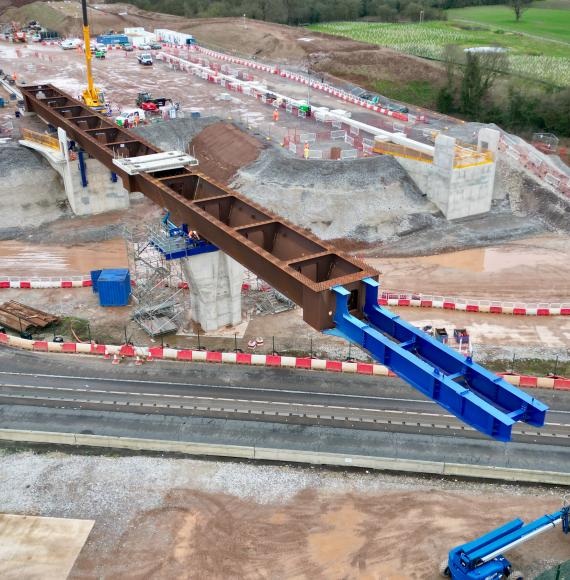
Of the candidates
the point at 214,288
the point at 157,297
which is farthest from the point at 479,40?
the point at 214,288

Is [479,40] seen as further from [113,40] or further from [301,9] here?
[113,40]

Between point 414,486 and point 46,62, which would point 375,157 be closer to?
point 414,486

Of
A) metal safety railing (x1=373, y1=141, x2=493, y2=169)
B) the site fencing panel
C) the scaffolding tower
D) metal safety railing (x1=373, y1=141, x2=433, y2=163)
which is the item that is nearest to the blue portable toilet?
the scaffolding tower

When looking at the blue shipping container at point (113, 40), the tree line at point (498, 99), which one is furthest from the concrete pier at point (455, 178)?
the blue shipping container at point (113, 40)

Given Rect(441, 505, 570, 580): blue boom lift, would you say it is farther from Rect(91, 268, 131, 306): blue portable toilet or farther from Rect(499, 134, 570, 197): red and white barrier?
Rect(499, 134, 570, 197): red and white barrier

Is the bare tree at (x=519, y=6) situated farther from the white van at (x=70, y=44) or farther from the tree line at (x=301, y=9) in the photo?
the white van at (x=70, y=44)

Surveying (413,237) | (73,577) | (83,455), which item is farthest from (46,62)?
(73,577)
